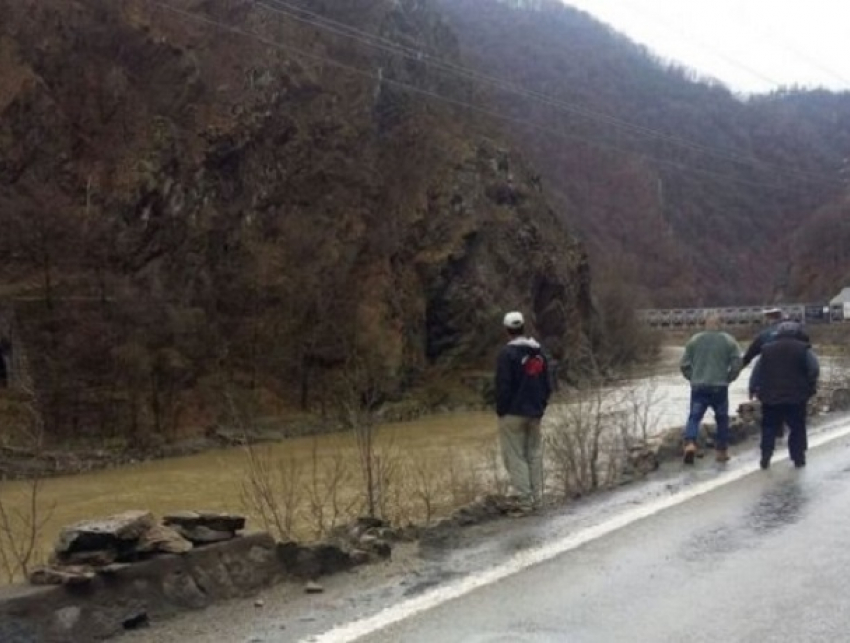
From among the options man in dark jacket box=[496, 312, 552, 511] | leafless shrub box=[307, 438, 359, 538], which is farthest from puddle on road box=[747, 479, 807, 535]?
leafless shrub box=[307, 438, 359, 538]

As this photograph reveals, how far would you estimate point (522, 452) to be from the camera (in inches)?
388

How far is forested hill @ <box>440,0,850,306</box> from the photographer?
120125mm

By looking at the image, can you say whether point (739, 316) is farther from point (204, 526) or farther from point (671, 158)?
point (204, 526)

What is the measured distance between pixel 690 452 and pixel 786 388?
1.28 metres

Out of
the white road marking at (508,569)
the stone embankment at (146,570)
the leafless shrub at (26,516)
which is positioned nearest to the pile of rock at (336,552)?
the stone embankment at (146,570)

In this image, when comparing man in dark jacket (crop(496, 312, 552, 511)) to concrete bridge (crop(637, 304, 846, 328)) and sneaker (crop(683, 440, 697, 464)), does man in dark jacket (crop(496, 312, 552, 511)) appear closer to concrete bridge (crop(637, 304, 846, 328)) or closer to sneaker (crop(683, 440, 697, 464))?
sneaker (crop(683, 440, 697, 464))

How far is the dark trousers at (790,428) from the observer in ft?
37.4

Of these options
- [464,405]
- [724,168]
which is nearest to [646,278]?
[724,168]

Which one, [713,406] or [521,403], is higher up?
[521,403]

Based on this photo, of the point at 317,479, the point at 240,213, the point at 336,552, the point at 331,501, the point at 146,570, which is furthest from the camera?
the point at 240,213

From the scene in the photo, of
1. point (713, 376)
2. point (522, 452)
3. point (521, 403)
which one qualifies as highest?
point (713, 376)

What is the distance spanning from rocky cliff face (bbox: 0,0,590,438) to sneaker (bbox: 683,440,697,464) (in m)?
28.1

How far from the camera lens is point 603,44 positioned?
140m

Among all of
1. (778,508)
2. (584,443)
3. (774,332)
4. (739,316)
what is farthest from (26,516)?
(739,316)
